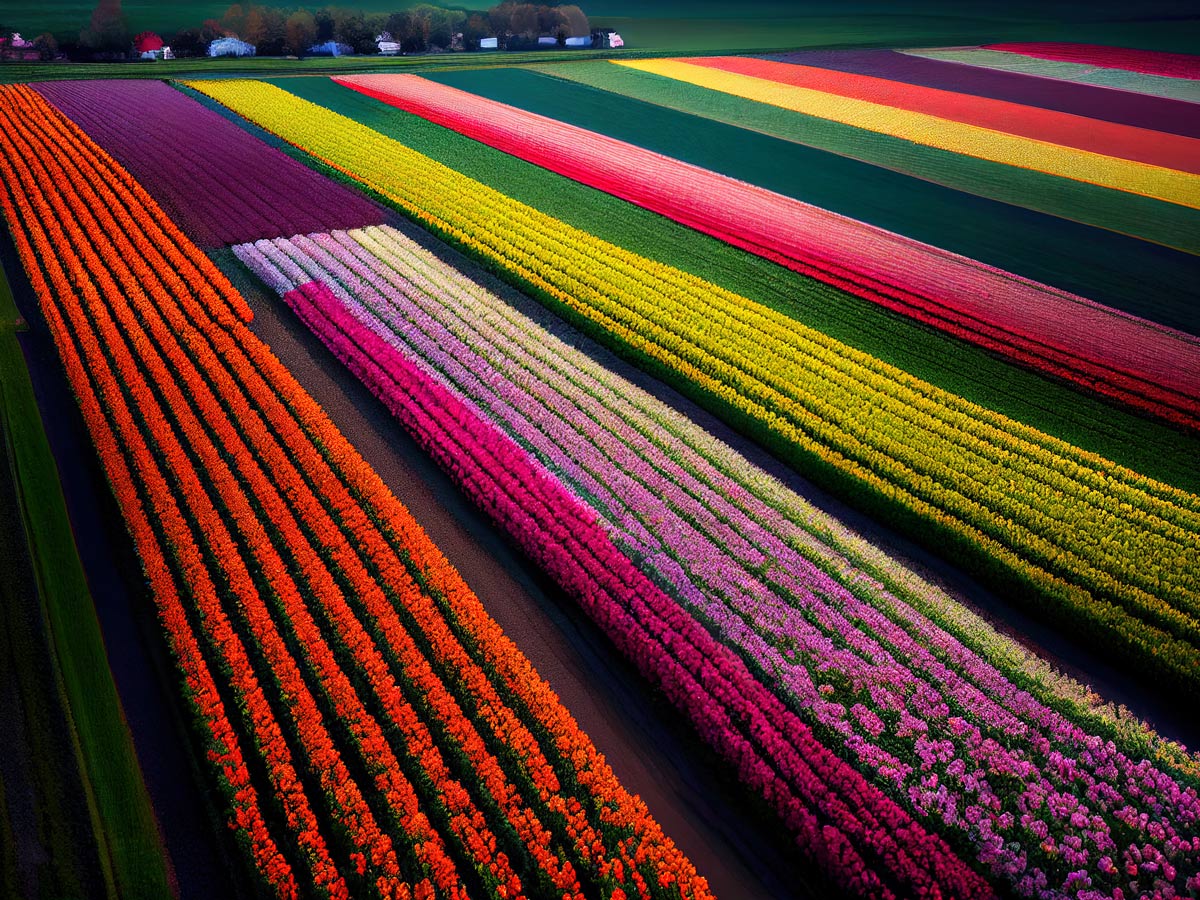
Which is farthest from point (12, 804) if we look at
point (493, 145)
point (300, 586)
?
point (493, 145)

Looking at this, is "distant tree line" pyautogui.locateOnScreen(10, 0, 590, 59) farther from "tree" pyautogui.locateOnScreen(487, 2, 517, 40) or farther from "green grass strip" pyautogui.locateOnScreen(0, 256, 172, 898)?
"green grass strip" pyautogui.locateOnScreen(0, 256, 172, 898)

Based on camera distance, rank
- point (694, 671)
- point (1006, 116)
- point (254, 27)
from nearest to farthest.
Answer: point (694, 671) < point (1006, 116) < point (254, 27)

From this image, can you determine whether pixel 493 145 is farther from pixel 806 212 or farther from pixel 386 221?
pixel 806 212

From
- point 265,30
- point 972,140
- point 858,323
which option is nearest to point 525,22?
point 265,30

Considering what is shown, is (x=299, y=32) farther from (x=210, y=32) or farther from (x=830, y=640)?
(x=830, y=640)

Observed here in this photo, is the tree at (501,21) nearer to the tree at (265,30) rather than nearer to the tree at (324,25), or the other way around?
the tree at (324,25)

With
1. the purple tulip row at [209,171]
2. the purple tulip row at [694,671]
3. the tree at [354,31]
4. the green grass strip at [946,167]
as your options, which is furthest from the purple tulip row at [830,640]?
the tree at [354,31]
